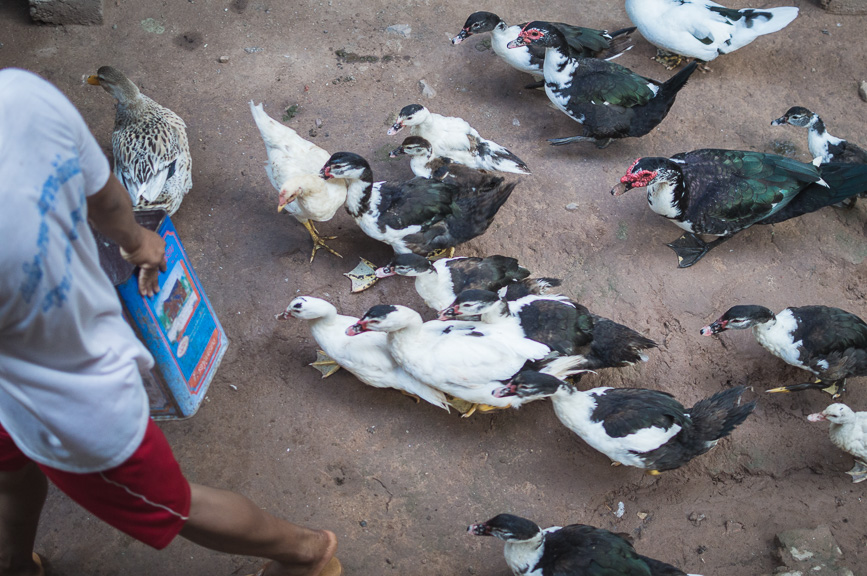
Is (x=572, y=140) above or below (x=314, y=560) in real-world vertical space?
above

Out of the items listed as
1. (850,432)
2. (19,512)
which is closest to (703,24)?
(850,432)

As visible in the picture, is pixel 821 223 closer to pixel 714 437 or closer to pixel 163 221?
pixel 714 437

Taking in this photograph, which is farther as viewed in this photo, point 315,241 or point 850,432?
point 315,241

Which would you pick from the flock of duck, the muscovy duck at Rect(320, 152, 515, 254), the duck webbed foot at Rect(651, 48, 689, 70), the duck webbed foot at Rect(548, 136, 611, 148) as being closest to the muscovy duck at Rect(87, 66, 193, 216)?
the flock of duck

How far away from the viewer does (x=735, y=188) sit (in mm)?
4469

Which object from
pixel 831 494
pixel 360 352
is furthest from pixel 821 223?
pixel 360 352

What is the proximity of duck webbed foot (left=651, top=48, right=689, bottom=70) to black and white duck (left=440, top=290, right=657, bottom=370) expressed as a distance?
3331 millimetres

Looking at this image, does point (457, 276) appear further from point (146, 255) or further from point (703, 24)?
point (703, 24)

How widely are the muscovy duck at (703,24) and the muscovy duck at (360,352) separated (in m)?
4.00

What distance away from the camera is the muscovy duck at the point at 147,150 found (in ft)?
14.4

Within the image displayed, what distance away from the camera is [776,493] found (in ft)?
11.8

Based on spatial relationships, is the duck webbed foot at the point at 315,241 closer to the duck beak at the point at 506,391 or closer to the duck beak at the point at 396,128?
the duck beak at the point at 396,128

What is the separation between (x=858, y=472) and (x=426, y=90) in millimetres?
4175

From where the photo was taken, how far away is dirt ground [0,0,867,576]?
340 centimetres
